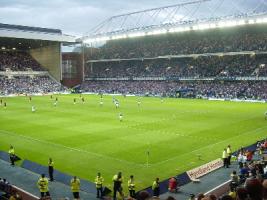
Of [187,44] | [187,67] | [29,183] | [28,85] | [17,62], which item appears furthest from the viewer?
[17,62]

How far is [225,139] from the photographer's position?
29.9 m

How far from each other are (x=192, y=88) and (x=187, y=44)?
16784mm

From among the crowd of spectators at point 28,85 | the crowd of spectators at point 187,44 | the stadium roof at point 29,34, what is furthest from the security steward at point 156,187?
the crowd of spectators at point 28,85

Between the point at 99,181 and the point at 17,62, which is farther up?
the point at 17,62

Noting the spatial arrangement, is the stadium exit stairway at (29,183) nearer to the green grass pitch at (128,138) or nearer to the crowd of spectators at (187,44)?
the green grass pitch at (128,138)

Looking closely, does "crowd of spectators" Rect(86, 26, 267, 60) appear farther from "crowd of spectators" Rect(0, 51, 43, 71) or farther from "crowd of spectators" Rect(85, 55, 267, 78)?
"crowd of spectators" Rect(0, 51, 43, 71)

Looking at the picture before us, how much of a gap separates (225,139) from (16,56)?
86.5 meters

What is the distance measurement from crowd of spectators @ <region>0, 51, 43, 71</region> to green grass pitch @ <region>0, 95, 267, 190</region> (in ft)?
168

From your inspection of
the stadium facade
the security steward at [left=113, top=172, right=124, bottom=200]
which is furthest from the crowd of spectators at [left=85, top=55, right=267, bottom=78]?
the security steward at [left=113, top=172, right=124, bottom=200]

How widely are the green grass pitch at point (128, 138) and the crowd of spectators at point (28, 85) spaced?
131 feet

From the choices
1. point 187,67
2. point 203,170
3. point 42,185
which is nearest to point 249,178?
point 42,185

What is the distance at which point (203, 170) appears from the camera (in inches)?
784

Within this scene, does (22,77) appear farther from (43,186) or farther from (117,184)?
(117,184)

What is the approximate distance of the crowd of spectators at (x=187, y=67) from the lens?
7555cm
